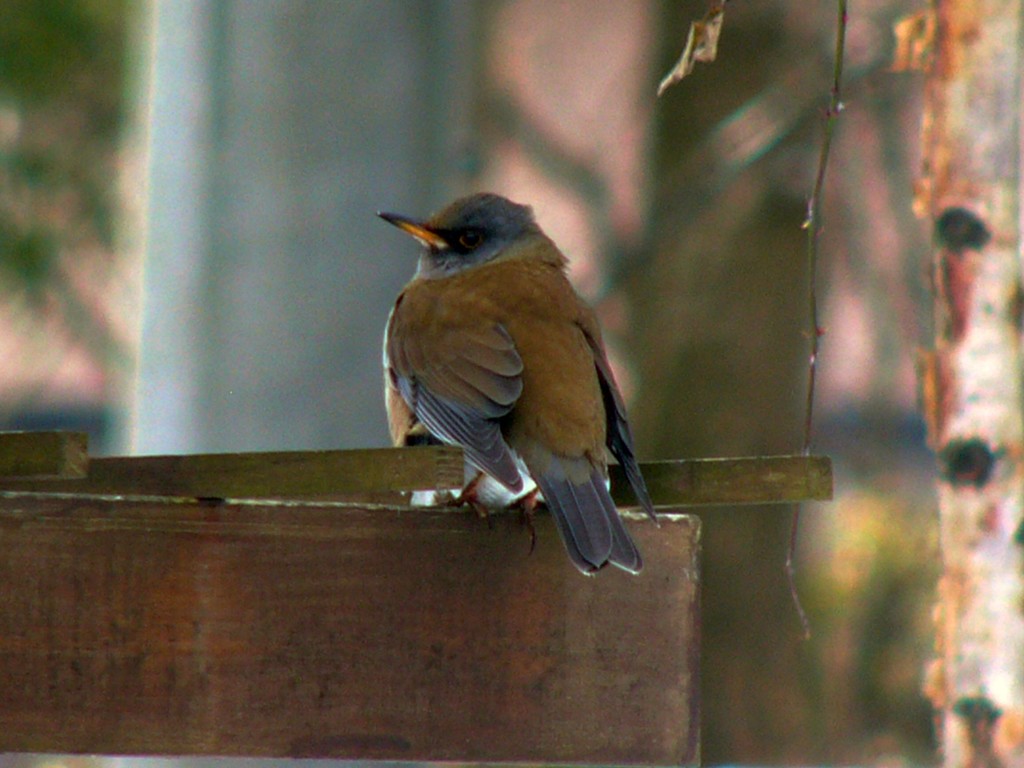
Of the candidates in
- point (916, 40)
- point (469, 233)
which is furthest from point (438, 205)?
point (916, 40)

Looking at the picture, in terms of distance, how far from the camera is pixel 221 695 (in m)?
2.78

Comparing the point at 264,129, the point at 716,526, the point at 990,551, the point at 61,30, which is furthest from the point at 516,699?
the point at 61,30

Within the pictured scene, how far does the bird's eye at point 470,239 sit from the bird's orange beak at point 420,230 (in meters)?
0.06

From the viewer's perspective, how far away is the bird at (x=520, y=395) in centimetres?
316

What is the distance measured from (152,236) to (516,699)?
2926mm

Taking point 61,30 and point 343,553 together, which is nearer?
point 343,553

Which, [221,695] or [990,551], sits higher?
[990,551]

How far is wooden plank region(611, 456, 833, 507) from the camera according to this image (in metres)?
3.00

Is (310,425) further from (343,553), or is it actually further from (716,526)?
(716,526)

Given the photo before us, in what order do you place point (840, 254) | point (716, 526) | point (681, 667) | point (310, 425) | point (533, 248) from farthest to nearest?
point (840, 254) < point (716, 526) < point (310, 425) < point (533, 248) < point (681, 667)

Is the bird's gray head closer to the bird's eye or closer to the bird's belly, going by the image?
the bird's eye

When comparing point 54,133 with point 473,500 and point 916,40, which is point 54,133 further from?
point 473,500

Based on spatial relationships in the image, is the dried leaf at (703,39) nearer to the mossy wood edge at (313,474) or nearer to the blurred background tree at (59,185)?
the mossy wood edge at (313,474)

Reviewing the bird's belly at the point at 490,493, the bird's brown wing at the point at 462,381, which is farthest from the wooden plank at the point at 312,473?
the bird's brown wing at the point at 462,381
